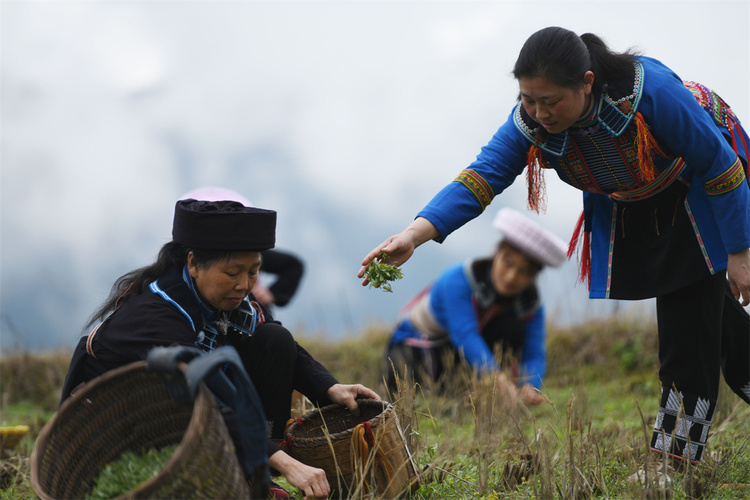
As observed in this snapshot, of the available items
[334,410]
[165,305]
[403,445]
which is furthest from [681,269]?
[165,305]

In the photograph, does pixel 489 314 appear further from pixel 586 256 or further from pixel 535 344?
pixel 586 256

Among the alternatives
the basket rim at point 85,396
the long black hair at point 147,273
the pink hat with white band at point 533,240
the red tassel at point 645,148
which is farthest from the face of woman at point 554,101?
the pink hat with white band at point 533,240

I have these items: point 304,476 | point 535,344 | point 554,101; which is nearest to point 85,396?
point 304,476

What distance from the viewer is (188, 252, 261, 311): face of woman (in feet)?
9.43

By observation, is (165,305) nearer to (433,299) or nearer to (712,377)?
(712,377)

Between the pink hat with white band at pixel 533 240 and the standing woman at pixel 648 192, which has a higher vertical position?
the standing woman at pixel 648 192

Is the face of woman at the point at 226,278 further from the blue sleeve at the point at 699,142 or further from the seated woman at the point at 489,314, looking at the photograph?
the seated woman at the point at 489,314

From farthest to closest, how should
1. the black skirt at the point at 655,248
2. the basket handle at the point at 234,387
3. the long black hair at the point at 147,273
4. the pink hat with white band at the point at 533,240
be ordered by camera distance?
the pink hat with white band at the point at 533,240
the black skirt at the point at 655,248
the long black hair at the point at 147,273
the basket handle at the point at 234,387

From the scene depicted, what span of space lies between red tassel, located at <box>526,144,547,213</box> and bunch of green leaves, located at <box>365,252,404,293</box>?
737mm

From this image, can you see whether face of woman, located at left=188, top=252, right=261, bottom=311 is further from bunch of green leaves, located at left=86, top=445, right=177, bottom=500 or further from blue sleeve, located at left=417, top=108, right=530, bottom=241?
blue sleeve, located at left=417, top=108, right=530, bottom=241

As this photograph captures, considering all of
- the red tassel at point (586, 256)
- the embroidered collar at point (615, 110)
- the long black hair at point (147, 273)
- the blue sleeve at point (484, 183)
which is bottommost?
the long black hair at point (147, 273)

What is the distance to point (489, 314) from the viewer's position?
600cm

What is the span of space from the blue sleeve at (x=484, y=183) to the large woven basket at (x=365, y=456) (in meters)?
0.78

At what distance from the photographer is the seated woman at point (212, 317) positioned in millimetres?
2697
